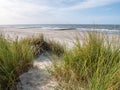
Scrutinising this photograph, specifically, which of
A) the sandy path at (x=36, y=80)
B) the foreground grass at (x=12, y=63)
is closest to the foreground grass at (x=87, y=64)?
the sandy path at (x=36, y=80)

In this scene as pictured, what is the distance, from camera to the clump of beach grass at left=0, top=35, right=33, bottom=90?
2.38 metres

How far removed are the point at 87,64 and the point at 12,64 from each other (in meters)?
0.99

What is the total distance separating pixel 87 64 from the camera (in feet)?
9.11

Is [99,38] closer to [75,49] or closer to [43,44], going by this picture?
[75,49]

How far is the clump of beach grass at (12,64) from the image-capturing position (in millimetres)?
2381

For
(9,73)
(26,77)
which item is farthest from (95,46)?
(9,73)

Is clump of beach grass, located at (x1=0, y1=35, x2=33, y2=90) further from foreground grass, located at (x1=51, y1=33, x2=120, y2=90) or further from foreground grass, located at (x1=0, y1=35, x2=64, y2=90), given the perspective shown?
foreground grass, located at (x1=51, y1=33, x2=120, y2=90)

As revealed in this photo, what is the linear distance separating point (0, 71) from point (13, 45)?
665mm

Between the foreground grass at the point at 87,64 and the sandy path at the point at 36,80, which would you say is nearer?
the foreground grass at the point at 87,64

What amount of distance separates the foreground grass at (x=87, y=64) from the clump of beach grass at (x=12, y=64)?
467 millimetres

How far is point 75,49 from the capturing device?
118 inches

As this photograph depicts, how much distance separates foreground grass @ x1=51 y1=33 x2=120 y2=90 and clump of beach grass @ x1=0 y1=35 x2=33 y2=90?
47 centimetres

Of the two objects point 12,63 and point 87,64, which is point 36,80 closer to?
point 12,63

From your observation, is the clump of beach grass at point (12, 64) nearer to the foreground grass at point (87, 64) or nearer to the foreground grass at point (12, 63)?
the foreground grass at point (12, 63)
